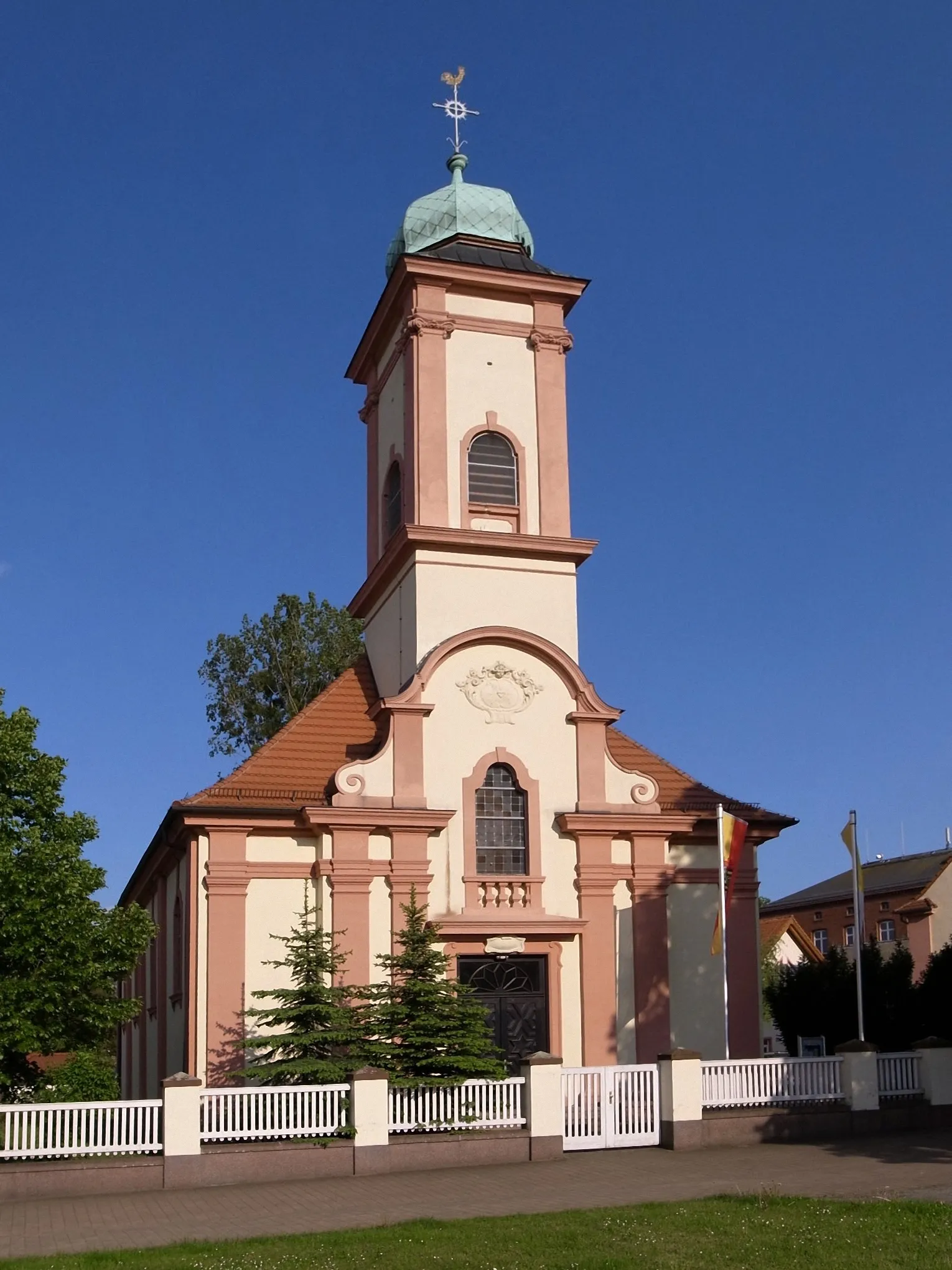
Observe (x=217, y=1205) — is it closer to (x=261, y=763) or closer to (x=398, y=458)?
(x=261, y=763)

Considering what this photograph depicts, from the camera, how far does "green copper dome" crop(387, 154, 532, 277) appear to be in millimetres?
29234

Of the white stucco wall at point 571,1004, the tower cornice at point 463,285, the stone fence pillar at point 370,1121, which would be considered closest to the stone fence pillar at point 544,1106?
the stone fence pillar at point 370,1121

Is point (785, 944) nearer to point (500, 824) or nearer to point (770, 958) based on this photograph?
point (770, 958)

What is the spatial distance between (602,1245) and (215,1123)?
23.2 ft

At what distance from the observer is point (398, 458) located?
28219 millimetres

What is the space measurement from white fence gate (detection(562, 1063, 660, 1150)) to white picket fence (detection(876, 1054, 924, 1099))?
3.70 m

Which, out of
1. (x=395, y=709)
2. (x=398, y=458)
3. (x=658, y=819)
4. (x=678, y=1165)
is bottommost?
(x=678, y=1165)

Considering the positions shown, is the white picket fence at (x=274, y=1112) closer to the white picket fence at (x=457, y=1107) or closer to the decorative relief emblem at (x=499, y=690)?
the white picket fence at (x=457, y=1107)

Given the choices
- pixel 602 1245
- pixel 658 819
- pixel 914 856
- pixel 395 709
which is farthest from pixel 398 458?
pixel 914 856

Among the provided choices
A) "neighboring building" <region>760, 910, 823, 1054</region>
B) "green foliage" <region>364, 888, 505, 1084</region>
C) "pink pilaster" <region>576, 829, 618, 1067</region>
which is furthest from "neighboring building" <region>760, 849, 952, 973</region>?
"green foliage" <region>364, 888, 505, 1084</region>

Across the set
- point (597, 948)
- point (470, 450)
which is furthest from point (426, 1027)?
point (470, 450)

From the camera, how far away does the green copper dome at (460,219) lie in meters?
29.2

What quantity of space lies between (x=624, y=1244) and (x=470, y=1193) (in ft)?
14.4

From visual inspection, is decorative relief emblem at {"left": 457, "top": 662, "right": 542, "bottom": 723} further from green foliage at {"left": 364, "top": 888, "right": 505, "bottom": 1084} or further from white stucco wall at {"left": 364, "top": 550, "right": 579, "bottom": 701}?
green foliage at {"left": 364, "top": 888, "right": 505, "bottom": 1084}
